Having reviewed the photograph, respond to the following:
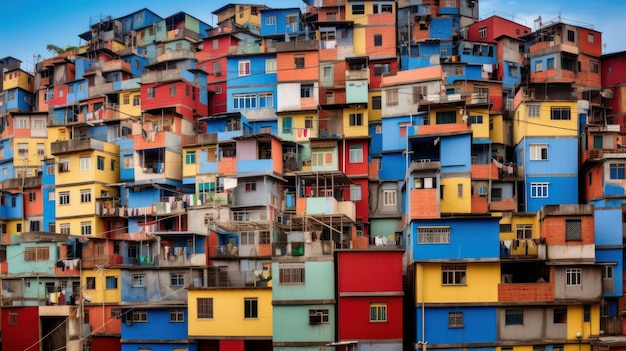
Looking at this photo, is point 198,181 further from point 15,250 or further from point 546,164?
point 546,164

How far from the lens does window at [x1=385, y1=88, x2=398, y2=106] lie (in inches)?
2115

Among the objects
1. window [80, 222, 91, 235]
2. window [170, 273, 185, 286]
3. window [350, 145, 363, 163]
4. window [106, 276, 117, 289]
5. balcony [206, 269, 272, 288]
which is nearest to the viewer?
balcony [206, 269, 272, 288]

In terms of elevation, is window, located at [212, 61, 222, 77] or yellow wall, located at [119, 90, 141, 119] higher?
window, located at [212, 61, 222, 77]

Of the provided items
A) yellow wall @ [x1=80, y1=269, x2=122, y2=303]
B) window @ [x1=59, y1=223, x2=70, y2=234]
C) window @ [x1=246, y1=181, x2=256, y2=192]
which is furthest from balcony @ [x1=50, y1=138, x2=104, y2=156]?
window @ [x1=246, y1=181, x2=256, y2=192]

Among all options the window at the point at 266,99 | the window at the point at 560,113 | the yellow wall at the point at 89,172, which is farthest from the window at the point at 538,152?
the yellow wall at the point at 89,172

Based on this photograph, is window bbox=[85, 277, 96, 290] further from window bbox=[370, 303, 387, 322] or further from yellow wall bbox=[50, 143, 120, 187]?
window bbox=[370, 303, 387, 322]

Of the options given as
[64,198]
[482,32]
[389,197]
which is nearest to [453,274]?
[389,197]

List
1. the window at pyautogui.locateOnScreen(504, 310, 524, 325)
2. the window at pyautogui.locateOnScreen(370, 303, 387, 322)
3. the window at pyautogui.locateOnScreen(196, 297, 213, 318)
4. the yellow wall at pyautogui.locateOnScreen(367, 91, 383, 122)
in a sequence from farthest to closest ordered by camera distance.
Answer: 1. the yellow wall at pyautogui.locateOnScreen(367, 91, 383, 122)
2. the window at pyautogui.locateOnScreen(196, 297, 213, 318)
3. the window at pyautogui.locateOnScreen(504, 310, 524, 325)
4. the window at pyautogui.locateOnScreen(370, 303, 387, 322)

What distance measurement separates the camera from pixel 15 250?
5047cm

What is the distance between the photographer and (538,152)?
4962 centimetres

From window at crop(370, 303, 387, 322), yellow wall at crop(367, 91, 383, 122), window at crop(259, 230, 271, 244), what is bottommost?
window at crop(370, 303, 387, 322)

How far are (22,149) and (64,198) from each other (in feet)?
54.3

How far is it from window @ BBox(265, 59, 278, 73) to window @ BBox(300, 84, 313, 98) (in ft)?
14.7

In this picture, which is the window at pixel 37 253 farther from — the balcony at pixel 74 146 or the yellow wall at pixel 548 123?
the yellow wall at pixel 548 123
